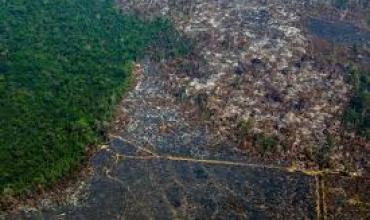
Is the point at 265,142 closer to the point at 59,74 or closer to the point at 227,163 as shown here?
the point at 227,163

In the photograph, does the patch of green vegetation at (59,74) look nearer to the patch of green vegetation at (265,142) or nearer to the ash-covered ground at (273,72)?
the ash-covered ground at (273,72)

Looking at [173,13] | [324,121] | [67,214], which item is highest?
[173,13]

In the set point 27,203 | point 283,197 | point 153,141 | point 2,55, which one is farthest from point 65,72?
point 283,197

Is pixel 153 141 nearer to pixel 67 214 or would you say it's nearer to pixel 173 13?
pixel 67 214

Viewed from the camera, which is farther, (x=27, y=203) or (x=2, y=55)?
(x=2, y=55)

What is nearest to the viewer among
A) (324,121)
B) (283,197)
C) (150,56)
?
(283,197)

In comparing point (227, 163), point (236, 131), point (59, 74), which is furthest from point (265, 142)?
point (59, 74)

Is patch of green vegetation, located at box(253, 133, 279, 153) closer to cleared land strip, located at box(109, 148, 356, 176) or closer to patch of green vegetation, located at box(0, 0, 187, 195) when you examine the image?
cleared land strip, located at box(109, 148, 356, 176)
